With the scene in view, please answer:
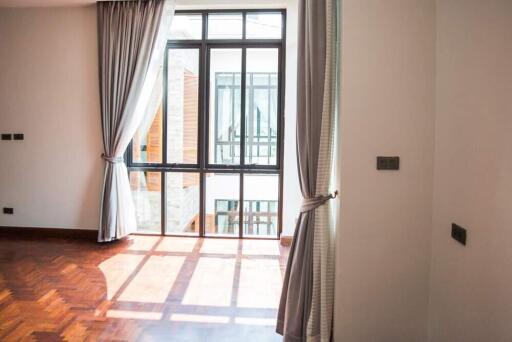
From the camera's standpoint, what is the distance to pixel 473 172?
65.7 inches

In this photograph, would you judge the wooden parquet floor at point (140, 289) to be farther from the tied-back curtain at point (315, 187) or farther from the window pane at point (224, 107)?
the window pane at point (224, 107)

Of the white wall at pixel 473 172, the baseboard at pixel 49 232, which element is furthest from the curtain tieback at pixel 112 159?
the white wall at pixel 473 172

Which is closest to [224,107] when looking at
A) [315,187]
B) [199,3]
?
[199,3]

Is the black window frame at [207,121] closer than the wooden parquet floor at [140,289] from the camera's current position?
No

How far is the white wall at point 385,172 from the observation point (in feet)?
6.75

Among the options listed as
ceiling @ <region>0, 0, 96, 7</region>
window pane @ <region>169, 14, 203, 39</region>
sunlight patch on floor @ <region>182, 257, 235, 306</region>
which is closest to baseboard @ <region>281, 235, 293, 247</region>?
sunlight patch on floor @ <region>182, 257, 235, 306</region>

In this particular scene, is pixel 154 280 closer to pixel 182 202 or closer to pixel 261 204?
pixel 182 202

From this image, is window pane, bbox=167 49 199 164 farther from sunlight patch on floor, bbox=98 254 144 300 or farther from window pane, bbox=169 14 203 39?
sunlight patch on floor, bbox=98 254 144 300

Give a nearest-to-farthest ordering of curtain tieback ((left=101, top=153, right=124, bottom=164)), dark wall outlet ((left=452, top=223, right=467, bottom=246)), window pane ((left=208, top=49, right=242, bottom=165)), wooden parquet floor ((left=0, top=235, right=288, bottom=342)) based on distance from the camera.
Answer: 1. dark wall outlet ((left=452, top=223, right=467, bottom=246))
2. wooden parquet floor ((left=0, top=235, right=288, bottom=342))
3. curtain tieback ((left=101, top=153, right=124, bottom=164))
4. window pane ((left=208, top=49, right=242, bottom=165))

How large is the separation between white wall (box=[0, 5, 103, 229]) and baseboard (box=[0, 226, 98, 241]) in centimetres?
7

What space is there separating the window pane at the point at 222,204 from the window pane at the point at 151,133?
82 centimetres

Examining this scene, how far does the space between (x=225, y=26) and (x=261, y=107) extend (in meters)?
1.17

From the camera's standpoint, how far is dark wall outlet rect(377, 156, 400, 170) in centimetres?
208

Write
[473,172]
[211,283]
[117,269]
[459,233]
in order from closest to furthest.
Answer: [473,172], [459,233], [211,283], [117,269]
